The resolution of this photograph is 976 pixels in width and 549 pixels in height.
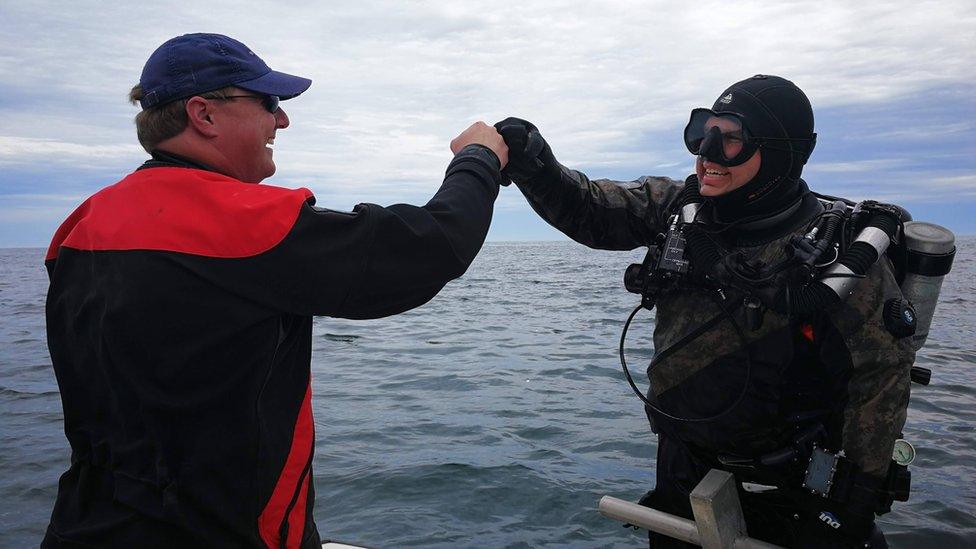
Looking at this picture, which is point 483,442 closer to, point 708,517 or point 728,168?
point 708,517

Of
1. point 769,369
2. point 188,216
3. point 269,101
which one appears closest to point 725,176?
point 769,369

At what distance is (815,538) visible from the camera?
11.2 ft

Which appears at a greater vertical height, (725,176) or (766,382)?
(725,176)

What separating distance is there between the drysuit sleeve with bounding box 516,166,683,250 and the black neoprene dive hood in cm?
57

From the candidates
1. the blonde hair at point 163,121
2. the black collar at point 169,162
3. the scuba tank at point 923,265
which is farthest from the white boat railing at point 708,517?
the blonde hair at point 163,121

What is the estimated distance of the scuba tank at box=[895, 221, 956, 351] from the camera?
3416 millimetres

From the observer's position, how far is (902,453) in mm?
3596

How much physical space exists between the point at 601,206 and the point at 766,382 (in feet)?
4.47

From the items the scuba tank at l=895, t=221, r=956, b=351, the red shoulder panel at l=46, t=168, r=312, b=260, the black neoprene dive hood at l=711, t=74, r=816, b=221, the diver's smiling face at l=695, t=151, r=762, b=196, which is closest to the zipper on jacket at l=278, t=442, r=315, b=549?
the red shoulder panel at l=46, t=168, r=312, b=260

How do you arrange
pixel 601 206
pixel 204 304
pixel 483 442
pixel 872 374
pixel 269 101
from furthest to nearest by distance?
1. pixel 483 442
2. pixel 601 206
3. pixel 872 374
4. pixel 269 101
5. pixel 204 304

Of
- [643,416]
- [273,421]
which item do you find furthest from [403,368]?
[273,421]

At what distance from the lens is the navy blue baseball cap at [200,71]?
7.57 feet

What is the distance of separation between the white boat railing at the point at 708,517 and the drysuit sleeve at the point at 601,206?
4.83 ft

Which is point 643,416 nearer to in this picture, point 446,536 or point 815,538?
point 446,536
